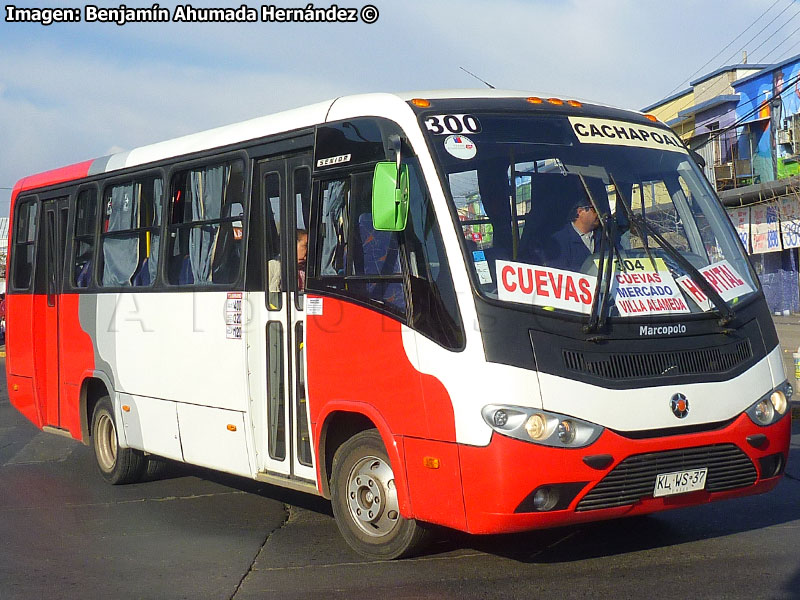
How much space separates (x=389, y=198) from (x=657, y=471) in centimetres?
210

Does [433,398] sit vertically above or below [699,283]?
below

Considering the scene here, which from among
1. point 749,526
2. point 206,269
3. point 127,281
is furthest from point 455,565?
point 127,281

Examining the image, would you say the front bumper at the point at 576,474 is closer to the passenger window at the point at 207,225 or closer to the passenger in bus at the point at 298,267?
the passenger in bus at the point at 298,267

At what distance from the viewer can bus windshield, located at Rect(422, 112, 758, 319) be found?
19.6 ft

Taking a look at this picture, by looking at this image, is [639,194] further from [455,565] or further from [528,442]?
[455,565]

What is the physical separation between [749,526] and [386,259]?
10.3ft

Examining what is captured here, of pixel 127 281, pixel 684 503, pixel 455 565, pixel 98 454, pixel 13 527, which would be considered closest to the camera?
pixel 684 503

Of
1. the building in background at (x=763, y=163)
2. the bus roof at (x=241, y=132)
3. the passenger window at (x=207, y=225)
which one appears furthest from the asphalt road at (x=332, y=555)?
the building in background at (x=763, y=163)

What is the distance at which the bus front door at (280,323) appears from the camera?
732cm

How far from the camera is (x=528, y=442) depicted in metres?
5.60

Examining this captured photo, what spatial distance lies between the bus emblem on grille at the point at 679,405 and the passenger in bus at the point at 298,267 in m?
2.56

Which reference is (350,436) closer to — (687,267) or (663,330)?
(663,330)

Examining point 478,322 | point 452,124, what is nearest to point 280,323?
point 452,124

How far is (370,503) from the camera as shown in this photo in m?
6.63
